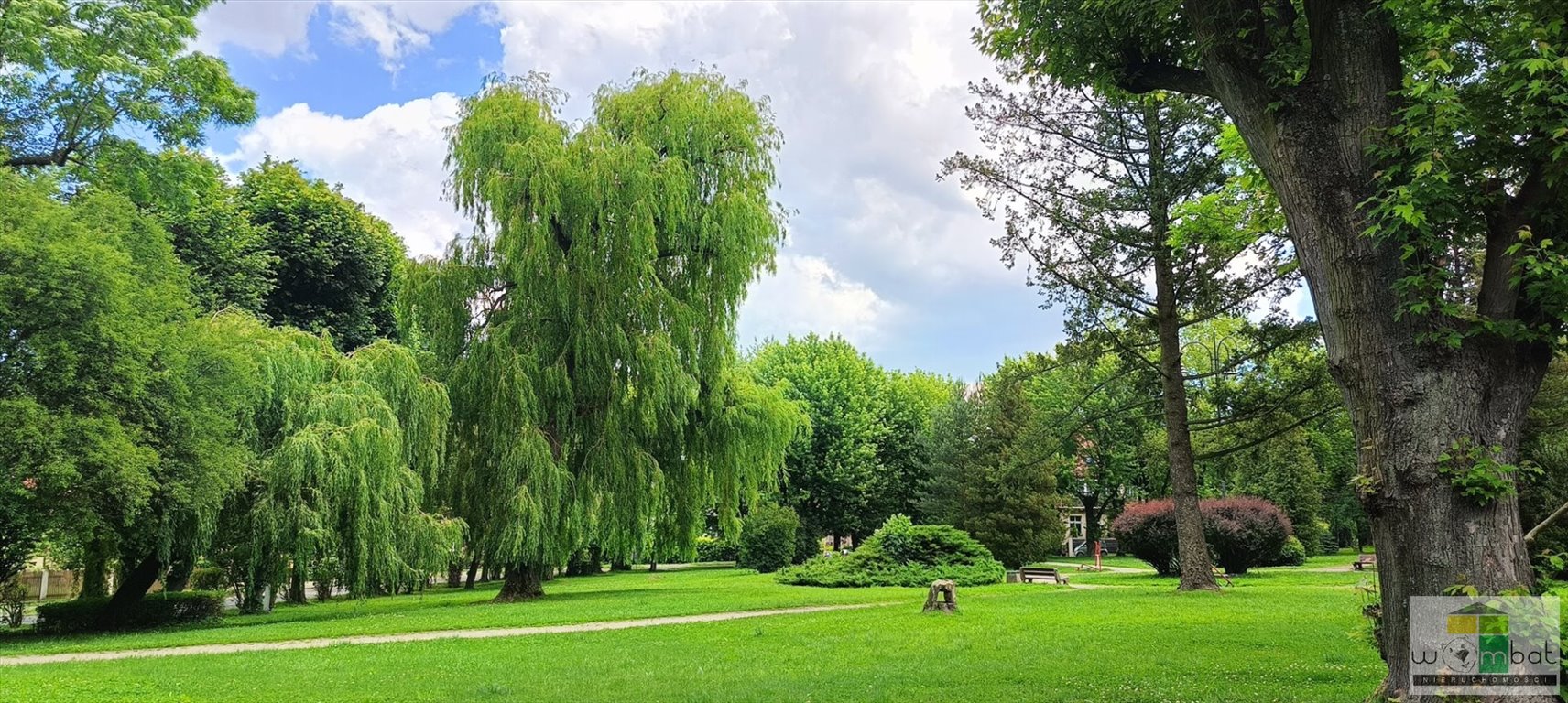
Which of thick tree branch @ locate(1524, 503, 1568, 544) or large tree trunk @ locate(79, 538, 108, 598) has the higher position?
thick tree branch @ locate(1524, 503, 1568, 544)

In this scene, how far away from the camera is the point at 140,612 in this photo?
55.6ft

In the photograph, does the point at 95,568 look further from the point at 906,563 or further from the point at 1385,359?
the point at 1385,359

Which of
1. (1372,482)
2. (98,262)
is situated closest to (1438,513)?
(1372,482)

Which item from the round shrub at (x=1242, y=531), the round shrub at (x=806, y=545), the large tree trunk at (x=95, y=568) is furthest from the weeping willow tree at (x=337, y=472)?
the round shrub at (x=806, y=545)

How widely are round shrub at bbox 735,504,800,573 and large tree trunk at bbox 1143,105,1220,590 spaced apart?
17.8m

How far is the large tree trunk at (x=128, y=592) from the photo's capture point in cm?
1656

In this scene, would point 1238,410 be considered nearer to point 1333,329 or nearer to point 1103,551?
point 1333,329

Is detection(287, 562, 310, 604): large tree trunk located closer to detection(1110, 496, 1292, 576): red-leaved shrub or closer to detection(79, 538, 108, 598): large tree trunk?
detection(79, 538, 108, 598): large tree trunk

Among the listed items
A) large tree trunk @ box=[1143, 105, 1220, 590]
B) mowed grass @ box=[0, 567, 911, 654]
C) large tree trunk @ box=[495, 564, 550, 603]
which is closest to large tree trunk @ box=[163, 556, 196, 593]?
mowed grass @ box=[0, 567, 911, 654]

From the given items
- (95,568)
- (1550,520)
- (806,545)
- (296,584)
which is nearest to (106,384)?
(95,568)

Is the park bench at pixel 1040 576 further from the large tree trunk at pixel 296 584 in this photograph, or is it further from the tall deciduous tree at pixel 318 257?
the tall deciduous tree at pixel 318 257

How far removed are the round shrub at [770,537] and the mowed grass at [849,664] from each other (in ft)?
62.9

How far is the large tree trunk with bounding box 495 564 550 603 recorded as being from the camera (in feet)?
63.9

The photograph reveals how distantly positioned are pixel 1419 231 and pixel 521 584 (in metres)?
18.5
